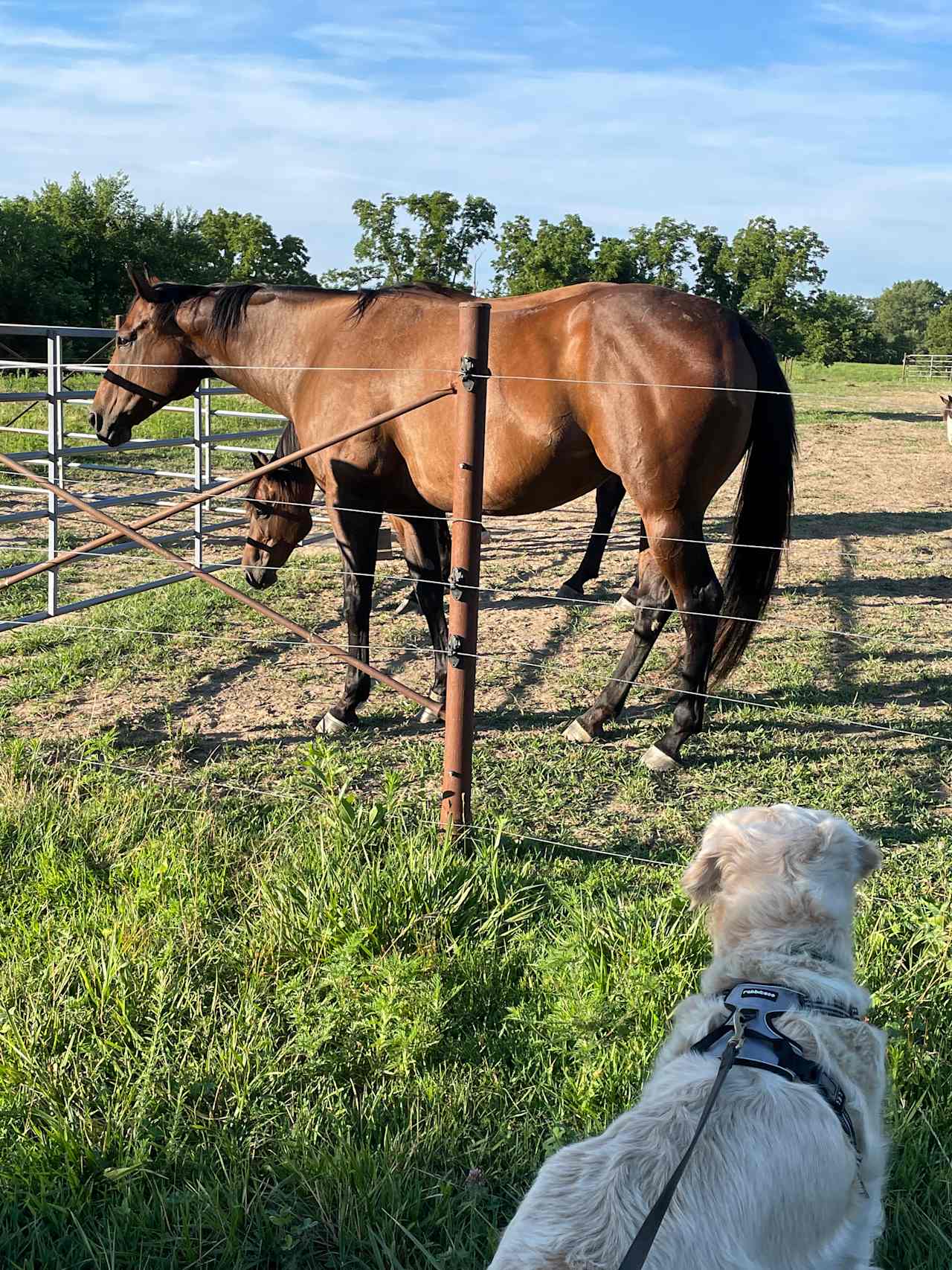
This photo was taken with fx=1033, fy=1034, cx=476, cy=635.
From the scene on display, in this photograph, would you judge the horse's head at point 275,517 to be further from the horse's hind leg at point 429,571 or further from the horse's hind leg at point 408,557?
the horse's hind leg at point 429,571

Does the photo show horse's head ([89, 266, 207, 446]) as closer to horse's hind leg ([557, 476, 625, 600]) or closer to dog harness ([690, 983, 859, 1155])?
horse's hind leg ([557, 476, 625, 600])

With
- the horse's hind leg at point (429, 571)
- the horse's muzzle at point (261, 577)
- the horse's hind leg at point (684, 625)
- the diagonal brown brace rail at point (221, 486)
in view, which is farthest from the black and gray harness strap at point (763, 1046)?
the horse's muzzle at point (261, 577)

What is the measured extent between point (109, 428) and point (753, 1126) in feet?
19.4

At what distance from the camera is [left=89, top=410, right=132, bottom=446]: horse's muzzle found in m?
6.31

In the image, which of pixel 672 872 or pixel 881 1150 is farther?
pixel 672 872

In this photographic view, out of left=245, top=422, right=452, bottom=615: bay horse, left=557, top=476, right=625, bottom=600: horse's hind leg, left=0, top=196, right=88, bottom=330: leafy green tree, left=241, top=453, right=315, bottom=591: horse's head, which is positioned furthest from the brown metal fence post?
left=0, top=196, right=88, bottom=330: leafy green tree

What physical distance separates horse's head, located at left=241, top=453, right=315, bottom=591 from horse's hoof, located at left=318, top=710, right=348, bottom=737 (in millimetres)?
1650

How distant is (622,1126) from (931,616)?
599 cm

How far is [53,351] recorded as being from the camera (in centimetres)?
627

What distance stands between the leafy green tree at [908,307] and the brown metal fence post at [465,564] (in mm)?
103623

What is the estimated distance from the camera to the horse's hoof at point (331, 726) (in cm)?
478

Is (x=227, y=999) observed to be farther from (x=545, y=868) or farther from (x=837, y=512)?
(x=837, y=512)

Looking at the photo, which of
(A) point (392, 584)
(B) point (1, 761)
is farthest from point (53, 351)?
(B) point (1, 761)

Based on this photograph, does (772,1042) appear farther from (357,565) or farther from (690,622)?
(357,565)
